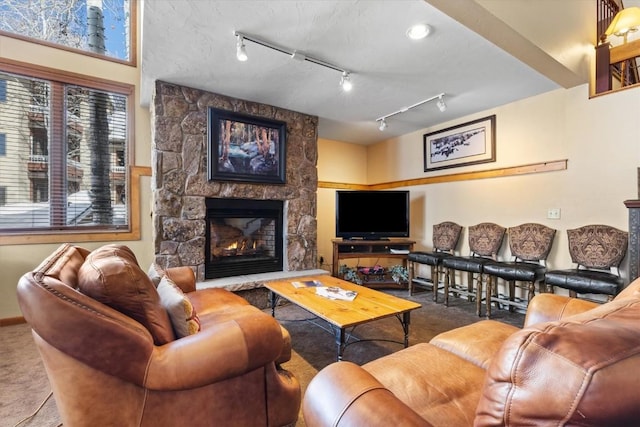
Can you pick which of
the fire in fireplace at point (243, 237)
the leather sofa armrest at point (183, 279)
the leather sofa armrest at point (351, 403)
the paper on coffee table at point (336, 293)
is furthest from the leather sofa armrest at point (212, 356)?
the fire in fireplace at point (243, 237)

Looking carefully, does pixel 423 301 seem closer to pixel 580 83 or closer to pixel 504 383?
pixel 580 83

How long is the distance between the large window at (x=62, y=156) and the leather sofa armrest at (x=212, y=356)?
9.41ft

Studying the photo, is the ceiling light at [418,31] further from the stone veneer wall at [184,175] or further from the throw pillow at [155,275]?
the throw pillow at [155,275]

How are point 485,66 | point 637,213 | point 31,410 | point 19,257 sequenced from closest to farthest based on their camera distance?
point 31,410
point 637,213
point 485,66
point 19,257

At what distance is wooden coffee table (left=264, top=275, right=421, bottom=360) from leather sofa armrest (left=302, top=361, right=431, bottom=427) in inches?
32.9

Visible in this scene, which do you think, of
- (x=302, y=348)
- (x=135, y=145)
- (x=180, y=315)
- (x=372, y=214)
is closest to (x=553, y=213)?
(x=372, y=214)

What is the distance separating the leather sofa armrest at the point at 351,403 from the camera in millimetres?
748

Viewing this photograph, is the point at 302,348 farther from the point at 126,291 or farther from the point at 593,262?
the point at 593,262

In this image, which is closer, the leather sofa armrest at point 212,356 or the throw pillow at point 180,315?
the leather sofa armrest at point 212,356

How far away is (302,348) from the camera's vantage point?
239 centimetres

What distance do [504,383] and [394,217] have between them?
382 centimetres

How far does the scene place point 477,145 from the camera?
3834 millimetres

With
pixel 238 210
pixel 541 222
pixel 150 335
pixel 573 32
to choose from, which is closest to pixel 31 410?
pixel 150 335

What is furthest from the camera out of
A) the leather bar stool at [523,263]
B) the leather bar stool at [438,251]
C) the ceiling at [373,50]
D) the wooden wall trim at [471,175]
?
the leather bar stool at [438,251]
